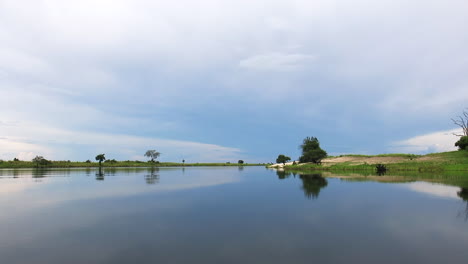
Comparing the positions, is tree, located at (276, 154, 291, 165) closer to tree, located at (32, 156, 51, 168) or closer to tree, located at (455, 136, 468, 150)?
tree, located at (455, 136, 468, 150)

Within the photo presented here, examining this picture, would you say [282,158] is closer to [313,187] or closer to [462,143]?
[462,143]

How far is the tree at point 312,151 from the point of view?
308ft

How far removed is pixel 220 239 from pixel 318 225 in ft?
19.7

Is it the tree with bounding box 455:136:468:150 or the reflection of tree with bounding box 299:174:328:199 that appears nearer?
the reflection of tree with bounding box 299:174:328:199

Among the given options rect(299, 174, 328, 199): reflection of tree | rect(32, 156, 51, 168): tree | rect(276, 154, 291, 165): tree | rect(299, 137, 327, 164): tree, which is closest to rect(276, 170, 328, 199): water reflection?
rect(299, 174, 328, 199): reflection of tree

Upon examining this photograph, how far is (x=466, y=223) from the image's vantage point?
13.6 m

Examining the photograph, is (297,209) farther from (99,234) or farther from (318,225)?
(99,234)

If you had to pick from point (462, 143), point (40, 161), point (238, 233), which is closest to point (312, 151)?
point (462, 143)

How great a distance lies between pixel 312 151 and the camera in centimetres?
9469

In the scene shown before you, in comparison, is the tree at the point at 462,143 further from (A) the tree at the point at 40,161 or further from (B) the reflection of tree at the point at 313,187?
(A) the tree at the point at 40,161

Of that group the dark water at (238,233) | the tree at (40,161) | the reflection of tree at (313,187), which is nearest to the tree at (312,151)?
the reflection of tree at (313,187)

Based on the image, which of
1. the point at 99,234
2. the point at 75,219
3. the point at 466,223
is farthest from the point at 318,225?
the point at 75,219

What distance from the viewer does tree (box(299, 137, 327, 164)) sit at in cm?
9400

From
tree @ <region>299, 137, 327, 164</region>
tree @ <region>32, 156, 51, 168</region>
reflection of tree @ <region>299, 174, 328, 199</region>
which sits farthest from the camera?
tree @ <region>32, 156, 51, 168</region>
